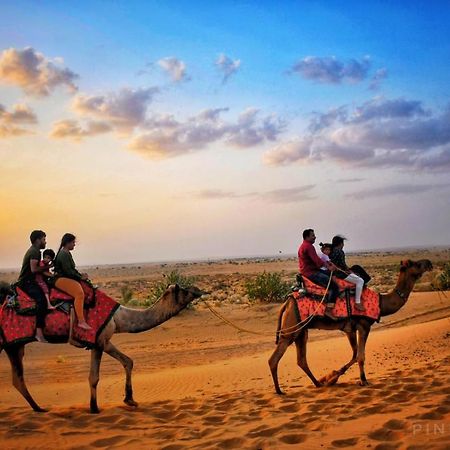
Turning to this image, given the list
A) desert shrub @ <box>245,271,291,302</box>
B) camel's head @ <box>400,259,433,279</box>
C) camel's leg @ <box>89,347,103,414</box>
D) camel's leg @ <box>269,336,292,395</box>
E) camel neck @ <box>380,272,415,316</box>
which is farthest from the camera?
desert shrub @ <box>245,271,291,302</box>

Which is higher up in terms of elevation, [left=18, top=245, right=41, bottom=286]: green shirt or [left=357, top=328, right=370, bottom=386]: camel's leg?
[left=18, top=245, right=41, bottom=286]: green shirt

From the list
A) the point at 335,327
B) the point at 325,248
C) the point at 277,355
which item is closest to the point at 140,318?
the point at 277,355

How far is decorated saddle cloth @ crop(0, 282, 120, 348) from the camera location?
8.45 m

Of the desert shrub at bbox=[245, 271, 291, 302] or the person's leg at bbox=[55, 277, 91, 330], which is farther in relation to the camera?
the desert shrub at bbox=[245, 271, 291, 302]

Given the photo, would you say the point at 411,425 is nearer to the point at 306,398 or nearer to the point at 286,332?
the point at 306,398

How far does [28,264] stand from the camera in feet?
28.7

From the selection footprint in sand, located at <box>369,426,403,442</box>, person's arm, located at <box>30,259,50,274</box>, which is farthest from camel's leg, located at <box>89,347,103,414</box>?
footprint in sand, located at <box>369,426,403,442</box>

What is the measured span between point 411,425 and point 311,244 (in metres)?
4.38

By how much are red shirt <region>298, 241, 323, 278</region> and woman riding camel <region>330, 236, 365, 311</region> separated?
486 mm

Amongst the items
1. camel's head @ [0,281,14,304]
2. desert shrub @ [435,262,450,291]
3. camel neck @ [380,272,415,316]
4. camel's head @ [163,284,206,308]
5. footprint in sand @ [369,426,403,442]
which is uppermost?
camel's head @ [0,281,14,304]

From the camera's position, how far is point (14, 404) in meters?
10.2

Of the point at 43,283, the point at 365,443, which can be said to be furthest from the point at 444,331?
the point at 43,283

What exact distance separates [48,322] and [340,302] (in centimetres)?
564

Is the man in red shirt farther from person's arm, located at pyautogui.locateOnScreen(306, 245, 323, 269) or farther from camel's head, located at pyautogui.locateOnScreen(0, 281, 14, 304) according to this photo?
camel's head, located at pyautogui.locateOnScreen(0, 281, 14, 304)
